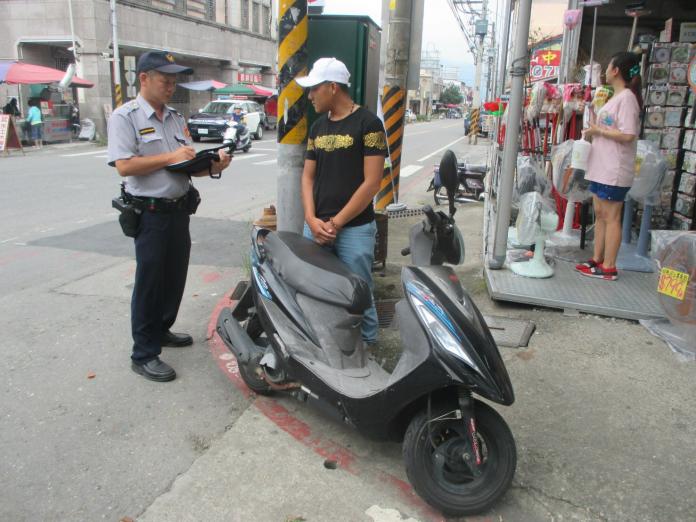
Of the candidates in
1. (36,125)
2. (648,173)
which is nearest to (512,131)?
(648,173)

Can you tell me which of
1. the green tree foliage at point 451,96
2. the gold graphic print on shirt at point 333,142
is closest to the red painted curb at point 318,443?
the gold graphic print on shirt at point 333,142

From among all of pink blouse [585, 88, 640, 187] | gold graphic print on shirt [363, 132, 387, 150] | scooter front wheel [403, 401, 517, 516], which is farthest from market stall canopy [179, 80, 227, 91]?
scooter front wheel [403, 401, 517, 516]

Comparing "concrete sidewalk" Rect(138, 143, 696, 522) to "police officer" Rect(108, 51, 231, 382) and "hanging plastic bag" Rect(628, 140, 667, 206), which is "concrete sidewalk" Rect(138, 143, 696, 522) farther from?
"hanging plastic bag" Rect(628, 140, 667, 206)

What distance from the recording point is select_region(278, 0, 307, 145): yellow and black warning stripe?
436 cm

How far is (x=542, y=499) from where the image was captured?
2.69m

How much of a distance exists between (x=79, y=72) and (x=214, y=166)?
27.0 m

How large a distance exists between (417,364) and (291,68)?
2808 mm

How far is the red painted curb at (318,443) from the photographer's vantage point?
2.68 meters

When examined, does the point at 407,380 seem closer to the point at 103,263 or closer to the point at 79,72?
the point at 103,263

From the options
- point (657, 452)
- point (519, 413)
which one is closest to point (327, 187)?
point (519, 413)

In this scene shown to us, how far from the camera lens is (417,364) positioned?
2.53 m

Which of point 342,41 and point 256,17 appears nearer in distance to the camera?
point 342,41

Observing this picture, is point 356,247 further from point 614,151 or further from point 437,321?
point 614,151

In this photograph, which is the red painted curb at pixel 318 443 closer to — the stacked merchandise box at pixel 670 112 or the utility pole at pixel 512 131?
the utility pole at pixel 512 131
